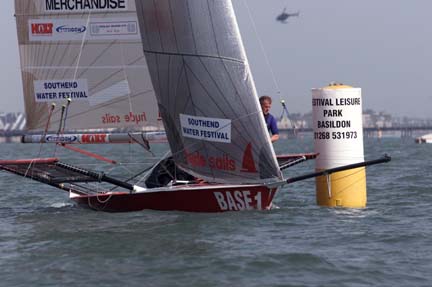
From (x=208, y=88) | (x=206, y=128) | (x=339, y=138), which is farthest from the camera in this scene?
(x=339, y=138)

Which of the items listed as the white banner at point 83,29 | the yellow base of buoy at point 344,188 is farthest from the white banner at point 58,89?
the yellow base of buoy at point 344,188

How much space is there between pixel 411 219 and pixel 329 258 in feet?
12.5

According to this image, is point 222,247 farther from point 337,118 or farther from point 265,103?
→ point 265,103

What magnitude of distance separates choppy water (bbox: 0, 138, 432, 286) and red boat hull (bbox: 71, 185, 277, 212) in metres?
0.17

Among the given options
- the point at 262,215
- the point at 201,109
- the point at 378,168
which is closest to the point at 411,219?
the point at 262,215

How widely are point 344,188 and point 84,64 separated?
5.27m

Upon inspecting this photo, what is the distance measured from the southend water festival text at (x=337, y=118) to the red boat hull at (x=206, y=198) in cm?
126

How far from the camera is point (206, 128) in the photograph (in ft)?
46.9

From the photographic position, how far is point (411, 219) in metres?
14.4

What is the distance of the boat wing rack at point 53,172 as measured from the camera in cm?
1459

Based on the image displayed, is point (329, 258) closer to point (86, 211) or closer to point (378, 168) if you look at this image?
point (86, 211)

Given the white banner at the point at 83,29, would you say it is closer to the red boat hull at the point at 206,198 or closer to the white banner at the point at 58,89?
the white banner at the point at 58,89

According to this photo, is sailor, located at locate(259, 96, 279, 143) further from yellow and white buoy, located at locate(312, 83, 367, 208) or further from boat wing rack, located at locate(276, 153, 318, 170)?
yellow and white buoy, located at locate(312, 83, 367, 208)

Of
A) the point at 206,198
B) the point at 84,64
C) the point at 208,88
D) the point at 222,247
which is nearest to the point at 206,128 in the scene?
the point at 208,88
